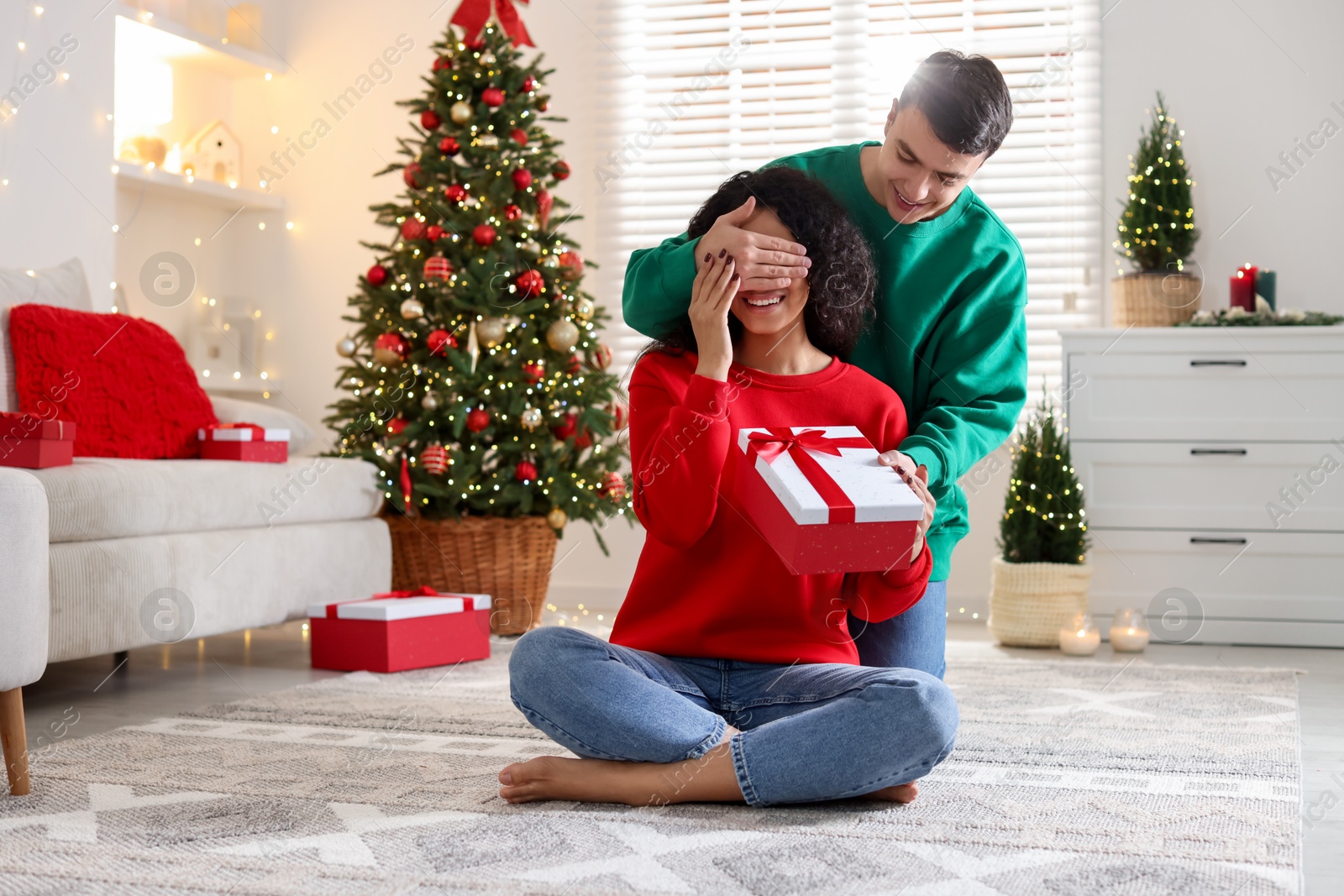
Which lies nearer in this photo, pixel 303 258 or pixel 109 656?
pixel 109 656

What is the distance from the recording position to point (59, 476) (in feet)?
7.20

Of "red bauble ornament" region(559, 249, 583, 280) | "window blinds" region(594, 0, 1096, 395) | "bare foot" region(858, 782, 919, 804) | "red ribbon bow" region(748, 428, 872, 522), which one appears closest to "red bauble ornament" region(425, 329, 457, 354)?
"red bauble ornament" region(559, 249, 583, 280)

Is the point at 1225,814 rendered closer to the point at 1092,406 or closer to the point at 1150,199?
the point at 1092,406

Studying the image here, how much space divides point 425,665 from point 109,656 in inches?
29.5

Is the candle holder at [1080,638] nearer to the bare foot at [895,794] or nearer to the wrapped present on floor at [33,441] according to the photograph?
the bare foot at [895,794]

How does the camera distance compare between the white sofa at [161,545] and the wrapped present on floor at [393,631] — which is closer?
the white sofa at [161,545]

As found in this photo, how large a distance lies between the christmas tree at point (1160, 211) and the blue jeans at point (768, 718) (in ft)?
8.05

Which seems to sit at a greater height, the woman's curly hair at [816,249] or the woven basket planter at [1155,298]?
the woven basket planter at [1155,298]

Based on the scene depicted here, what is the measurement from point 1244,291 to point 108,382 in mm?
2858

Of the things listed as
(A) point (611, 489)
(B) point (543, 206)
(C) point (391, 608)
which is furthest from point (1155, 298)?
(C) point (391, 608)

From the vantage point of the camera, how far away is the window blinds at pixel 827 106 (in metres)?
3.81

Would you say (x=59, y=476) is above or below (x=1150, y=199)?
below

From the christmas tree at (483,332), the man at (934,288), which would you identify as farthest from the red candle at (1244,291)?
the man at (934,288)

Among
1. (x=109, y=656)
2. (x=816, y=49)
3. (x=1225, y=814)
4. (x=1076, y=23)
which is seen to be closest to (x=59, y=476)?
(x=109, y=656)
